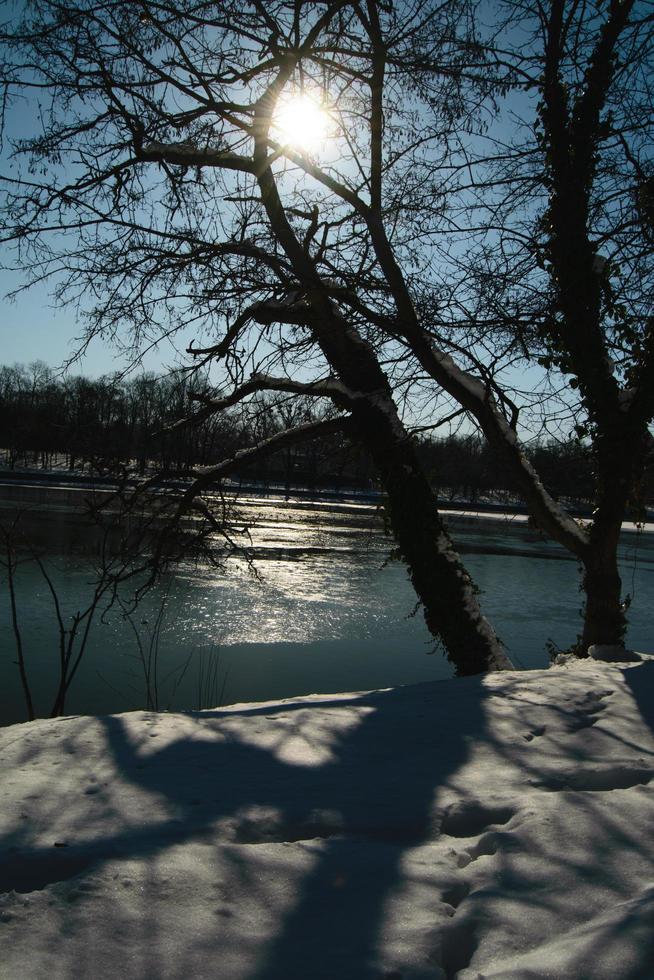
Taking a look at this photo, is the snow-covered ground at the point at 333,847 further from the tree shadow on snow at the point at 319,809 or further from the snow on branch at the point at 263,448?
the snow on branch at the point at 263,448

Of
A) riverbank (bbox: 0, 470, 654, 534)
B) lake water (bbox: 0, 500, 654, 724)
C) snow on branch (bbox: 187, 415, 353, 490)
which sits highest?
snow on branch (bbox: 187, 415, 353, 490)

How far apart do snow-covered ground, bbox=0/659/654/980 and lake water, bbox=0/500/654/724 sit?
2844 millimetres

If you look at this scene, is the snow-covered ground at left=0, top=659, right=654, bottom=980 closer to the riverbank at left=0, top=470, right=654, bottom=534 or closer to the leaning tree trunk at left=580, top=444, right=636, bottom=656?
the leaning tree trunk at left=580, top=444, right=636, bottom=656

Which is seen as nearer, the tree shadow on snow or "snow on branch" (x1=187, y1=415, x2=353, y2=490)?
the tree shadow on snow

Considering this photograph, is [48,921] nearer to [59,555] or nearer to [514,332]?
[514,332]

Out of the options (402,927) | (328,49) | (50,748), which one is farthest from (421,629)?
(402,927)

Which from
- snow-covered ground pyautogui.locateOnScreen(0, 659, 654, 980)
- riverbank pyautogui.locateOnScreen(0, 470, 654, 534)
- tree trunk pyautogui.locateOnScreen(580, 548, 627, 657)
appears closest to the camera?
snow-covered ground pyautogui.locateOnScreen(0, 659, 654, 980)

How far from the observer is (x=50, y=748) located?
9.95 feet

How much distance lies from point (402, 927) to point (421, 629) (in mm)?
10981

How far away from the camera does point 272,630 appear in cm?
1160

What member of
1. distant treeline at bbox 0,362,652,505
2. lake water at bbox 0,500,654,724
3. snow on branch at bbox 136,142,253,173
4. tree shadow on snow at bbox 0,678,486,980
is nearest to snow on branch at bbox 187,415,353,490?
distant treeline at bbox 0,362,652,505

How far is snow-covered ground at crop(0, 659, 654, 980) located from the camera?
5.42ft

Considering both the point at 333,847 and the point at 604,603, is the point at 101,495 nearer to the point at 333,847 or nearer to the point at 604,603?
the point at 604,603

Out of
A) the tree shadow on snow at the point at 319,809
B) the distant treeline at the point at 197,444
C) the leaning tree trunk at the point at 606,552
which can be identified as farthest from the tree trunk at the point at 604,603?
the tree shadow on snow at the point at 319,809
